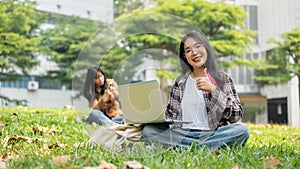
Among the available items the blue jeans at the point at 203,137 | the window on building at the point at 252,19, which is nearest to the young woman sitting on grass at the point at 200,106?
the blue jeans at the point at 203,137

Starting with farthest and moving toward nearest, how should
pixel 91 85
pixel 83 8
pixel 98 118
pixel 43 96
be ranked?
1. pixel 83 8
2. pixel 43 96
3. pixel 98 118
4. pixel 91 85

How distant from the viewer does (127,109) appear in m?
1.88

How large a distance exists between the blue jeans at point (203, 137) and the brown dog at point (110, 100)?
0.85 ft

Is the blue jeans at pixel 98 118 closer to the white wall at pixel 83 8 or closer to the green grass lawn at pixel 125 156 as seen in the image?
the green grass lawn at pixel 125 156

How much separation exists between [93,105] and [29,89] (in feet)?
33.4

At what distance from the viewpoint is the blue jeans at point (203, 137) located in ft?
6.20

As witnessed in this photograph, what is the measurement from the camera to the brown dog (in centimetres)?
203

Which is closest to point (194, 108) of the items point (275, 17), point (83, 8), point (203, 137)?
point (203, 137)

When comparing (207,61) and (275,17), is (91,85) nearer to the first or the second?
(207,61)

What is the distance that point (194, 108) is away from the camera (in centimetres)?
188

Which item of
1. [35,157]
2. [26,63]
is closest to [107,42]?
[35,157]

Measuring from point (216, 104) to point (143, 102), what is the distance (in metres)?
0.32

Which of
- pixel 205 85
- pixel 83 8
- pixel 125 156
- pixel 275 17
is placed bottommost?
pixel 125 156

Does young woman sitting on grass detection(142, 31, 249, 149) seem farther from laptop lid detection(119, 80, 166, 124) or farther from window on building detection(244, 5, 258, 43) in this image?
window on building detection(244, 5, 258, 43)
